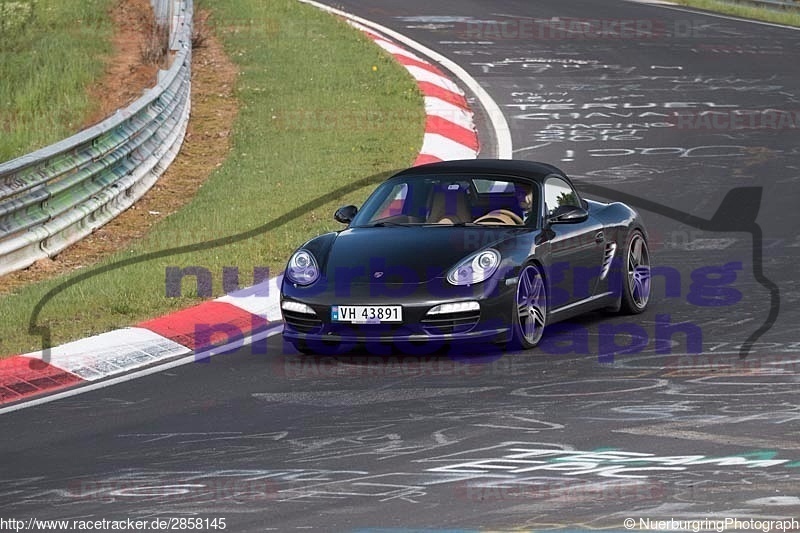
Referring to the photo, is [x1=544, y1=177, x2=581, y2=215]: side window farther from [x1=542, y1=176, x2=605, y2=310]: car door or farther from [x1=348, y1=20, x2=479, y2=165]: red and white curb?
[x1=348, y1=20, x2=479, y2=165]: red and white curb

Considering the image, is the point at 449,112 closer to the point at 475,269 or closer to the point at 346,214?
the point at 346,214

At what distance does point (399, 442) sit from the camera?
26.2ft

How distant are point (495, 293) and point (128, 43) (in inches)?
599

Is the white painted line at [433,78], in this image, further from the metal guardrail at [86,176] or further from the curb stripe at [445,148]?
the metal guardrail at [86,176]

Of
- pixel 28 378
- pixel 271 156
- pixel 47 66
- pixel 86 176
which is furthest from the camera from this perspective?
pixel 47 66

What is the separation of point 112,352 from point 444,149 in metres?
8.52

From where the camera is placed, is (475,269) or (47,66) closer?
(475,269)

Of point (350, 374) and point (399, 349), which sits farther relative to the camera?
point (399, 349)

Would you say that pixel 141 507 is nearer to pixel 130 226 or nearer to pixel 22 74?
pixel 130 226

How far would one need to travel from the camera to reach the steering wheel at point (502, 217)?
1120 centimetres

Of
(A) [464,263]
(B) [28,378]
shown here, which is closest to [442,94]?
(A) [464,263]

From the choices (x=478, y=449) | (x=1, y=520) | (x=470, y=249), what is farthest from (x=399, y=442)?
(x=470, y=249)

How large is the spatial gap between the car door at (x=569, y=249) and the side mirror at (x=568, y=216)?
9 centimetres

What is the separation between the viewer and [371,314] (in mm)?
10148
